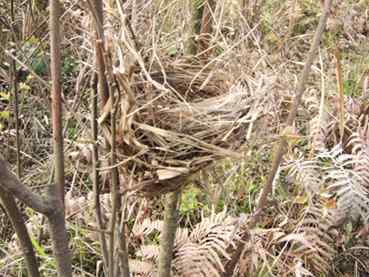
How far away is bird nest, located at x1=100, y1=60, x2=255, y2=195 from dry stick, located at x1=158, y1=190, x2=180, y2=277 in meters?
0.16

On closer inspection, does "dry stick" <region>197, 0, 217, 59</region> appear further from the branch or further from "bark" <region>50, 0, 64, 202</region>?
the branch

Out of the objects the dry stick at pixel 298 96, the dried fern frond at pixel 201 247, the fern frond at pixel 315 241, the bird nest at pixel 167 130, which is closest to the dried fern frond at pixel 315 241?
the fern frond at pixel 315 241

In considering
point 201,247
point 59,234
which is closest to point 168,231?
point 59,234

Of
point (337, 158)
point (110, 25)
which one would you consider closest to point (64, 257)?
point (110, 25)

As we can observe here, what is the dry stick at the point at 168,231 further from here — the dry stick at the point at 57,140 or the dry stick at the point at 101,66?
the dry stick at the point at 57,140

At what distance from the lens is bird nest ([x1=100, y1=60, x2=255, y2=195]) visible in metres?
0.97

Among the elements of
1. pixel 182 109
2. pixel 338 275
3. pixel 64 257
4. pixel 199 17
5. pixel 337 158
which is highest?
pixel 199 17

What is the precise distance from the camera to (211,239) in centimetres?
204

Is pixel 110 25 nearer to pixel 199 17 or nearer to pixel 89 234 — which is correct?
pixel 199 17

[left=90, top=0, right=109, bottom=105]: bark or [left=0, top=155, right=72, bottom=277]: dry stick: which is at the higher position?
[left=90, top=0, right=109, bottom=105]: bark

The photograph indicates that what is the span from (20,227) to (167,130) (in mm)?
346

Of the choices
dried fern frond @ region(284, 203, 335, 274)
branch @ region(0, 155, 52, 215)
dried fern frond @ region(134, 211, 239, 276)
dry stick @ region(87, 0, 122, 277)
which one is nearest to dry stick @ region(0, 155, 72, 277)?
branch @ region(0, 155, 52, 215)

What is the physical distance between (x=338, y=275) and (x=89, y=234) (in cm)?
100

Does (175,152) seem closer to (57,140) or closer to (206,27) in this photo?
(57,140)
